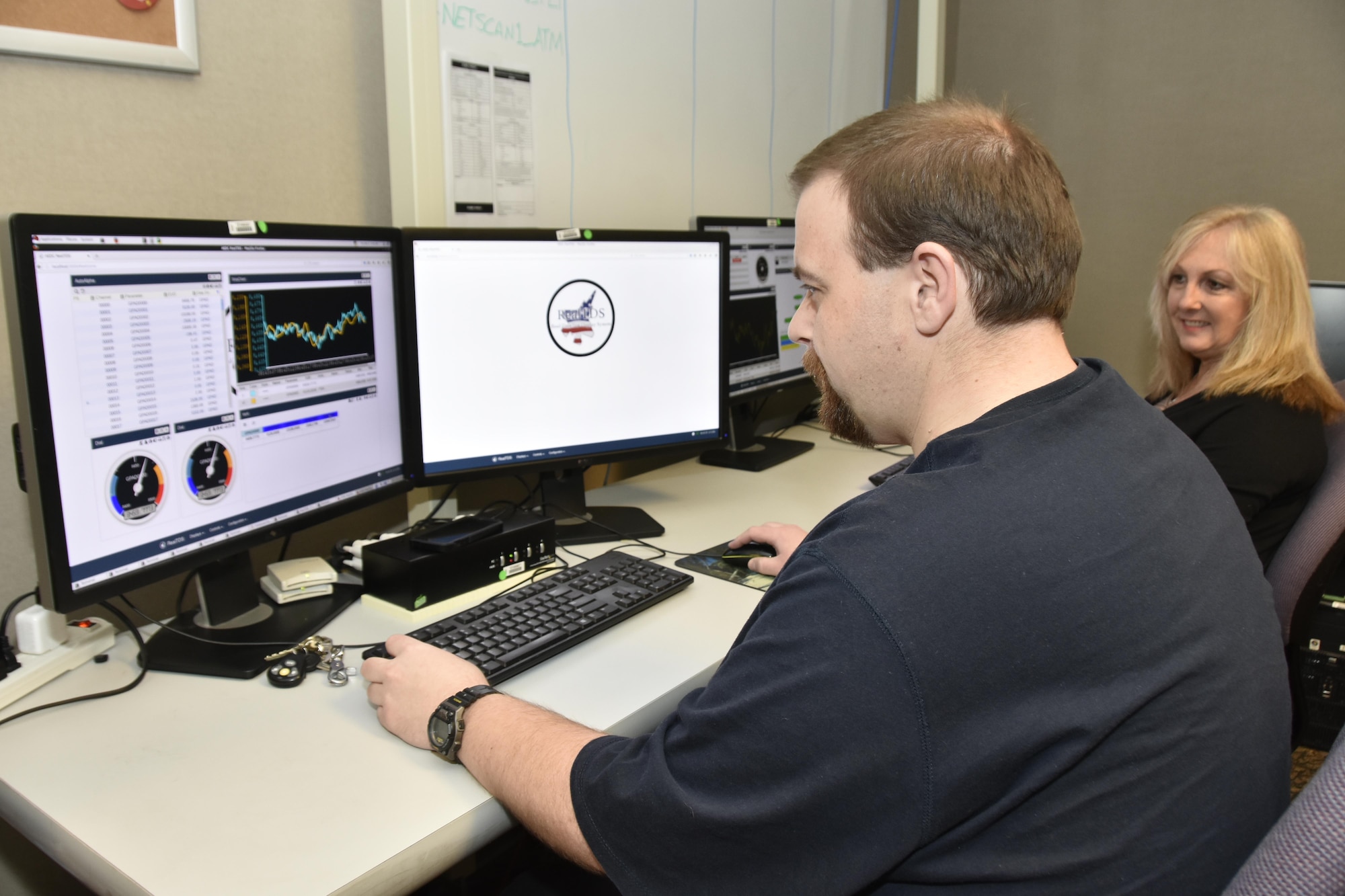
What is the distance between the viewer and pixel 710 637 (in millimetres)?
1162

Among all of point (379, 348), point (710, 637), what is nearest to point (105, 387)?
point (379, 348)

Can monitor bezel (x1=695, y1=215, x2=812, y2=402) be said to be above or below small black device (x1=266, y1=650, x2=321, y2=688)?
above

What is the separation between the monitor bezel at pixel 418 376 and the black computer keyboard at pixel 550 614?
0.25 metres

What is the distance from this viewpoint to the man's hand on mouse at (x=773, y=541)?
4.47 feet

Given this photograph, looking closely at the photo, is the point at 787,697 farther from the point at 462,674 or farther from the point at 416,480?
the point at 416,480

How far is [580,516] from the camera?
1603mm

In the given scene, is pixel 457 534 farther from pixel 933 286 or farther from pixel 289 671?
pixel 933 286

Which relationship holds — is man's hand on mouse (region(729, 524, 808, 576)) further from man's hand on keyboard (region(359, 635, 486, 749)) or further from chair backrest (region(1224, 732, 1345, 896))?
chair backrest (region(1224, 732, 1345, 896))

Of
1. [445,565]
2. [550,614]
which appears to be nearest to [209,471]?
[445,565]

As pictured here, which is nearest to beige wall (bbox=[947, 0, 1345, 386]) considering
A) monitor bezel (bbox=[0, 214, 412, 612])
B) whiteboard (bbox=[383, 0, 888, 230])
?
whiteboard (bbox=[383, 0, 888, 230])

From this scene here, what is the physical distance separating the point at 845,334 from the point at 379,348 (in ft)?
2.34

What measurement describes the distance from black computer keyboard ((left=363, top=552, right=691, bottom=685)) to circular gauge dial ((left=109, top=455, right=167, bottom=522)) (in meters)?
0.29

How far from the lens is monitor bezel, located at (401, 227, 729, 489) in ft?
4.33

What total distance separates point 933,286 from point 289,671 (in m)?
0.81
